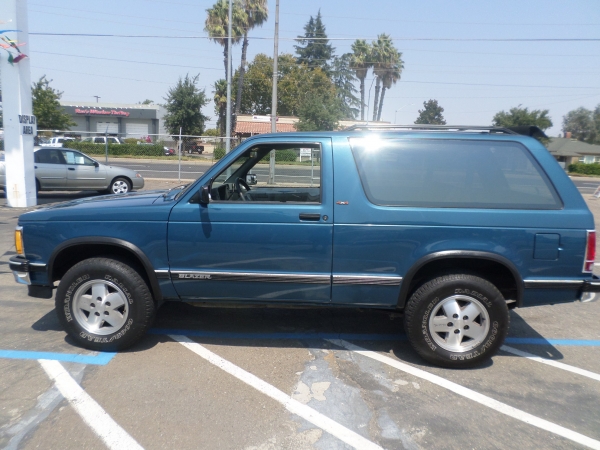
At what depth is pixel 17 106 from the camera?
1192 cm

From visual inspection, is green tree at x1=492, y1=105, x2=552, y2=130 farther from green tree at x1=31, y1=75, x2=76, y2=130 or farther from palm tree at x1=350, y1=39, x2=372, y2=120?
green tree at x1=31, y1=75, x2=76, y2=130

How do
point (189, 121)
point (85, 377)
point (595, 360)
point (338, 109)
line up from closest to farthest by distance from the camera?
point (85, 377), point (595, 360), point (338, 109), point (189, 121)

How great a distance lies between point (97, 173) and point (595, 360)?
1426cm

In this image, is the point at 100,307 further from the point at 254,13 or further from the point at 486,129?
the point at 254,13

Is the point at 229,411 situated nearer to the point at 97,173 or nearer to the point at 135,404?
the point at 135,404

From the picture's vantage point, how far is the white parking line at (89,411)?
3.12 meters

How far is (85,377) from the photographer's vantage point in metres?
3.94

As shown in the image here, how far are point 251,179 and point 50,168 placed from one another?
11473 millimetres

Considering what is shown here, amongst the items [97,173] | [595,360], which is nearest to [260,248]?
[595,360]

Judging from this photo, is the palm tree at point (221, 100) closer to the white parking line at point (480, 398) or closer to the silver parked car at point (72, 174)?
the silver parked car at point (72, 174)

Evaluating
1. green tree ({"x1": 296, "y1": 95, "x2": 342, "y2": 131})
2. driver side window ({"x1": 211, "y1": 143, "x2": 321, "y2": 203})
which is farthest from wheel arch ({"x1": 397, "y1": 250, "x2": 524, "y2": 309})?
green tree ({"x1": 296, "y1": 95, "x2": 342, "y2": 131})

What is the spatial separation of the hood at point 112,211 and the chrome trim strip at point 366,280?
155cm

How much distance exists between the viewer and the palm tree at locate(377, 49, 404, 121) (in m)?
53.4

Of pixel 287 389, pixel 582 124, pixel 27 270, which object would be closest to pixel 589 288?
pixel 287 389
